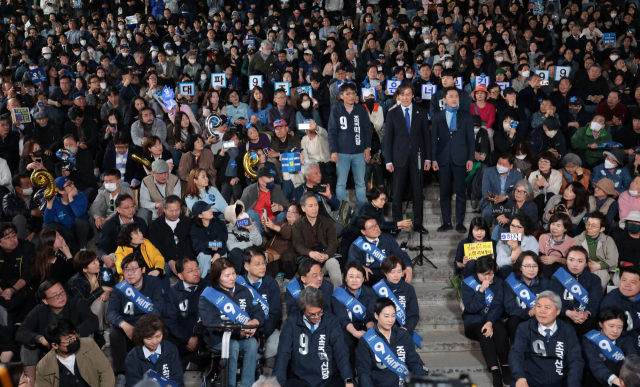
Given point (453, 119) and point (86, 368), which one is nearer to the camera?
point (86, 368)

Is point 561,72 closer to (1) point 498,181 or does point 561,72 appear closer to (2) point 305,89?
(1) point 498,181

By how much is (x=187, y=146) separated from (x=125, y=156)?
3.06 feet

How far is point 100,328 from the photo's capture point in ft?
21.9

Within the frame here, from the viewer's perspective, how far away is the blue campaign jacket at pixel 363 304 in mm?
6312

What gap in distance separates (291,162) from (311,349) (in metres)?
3.14

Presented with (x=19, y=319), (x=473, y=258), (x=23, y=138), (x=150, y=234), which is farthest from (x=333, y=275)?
(x=23, y=138)

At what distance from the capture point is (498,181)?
8.40 m

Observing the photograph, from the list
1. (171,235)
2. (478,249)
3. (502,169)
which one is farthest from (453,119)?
(171,235)

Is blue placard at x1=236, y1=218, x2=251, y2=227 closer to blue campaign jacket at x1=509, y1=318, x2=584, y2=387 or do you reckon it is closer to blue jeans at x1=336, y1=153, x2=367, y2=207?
blue jeans at x1=336, y1=153, x2=367, y2=207

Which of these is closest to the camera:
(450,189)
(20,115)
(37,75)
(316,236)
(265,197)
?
(316,236)

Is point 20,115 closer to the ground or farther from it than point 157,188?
farther from it

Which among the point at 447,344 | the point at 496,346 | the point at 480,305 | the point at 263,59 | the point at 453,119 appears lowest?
the point at 447,344

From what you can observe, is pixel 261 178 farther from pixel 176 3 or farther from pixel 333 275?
pixel 176 3

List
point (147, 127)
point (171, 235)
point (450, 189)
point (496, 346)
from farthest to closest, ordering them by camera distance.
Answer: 1. point (147, 127)
2. point (450, 189)
3. point (171, 235)
4. point (496, 346)
